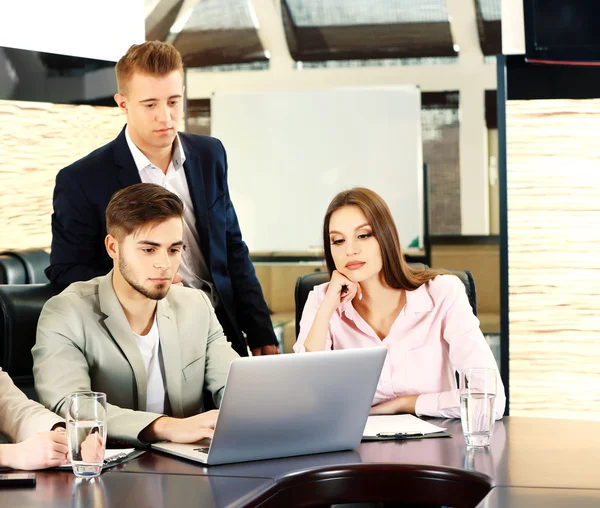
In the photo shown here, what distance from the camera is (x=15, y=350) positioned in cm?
217

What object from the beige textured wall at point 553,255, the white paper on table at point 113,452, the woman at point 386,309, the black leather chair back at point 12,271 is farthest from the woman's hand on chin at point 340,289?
the beige textured wall at point 553,255

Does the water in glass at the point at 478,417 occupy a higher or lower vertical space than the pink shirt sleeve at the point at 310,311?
lower

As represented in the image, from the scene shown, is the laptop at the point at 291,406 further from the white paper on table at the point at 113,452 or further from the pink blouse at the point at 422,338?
the pink blouse at the point at 422,338

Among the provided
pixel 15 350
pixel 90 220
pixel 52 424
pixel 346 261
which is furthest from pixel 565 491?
pixel 90 220

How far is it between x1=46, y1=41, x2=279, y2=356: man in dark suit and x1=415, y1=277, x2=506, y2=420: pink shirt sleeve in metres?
0.70

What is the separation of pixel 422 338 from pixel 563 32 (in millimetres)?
2104

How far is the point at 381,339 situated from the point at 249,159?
384cm

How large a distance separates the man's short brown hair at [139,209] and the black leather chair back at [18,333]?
27 centimetres

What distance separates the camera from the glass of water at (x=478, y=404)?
1.74 m

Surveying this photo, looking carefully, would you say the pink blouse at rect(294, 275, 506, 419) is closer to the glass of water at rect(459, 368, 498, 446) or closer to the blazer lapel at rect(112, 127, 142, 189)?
the glass of water at rect(459, 368, 498, 446)

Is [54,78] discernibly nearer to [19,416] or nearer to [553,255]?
[553,255]

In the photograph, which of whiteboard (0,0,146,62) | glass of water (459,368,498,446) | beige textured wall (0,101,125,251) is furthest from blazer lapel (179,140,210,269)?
whiteboard (0,0,146,62)

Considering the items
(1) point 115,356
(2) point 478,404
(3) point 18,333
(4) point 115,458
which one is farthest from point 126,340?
(2) point 478,404

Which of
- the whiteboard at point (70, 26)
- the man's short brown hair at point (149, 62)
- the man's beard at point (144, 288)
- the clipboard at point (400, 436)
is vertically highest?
the whiteboard at point (70, 26)
